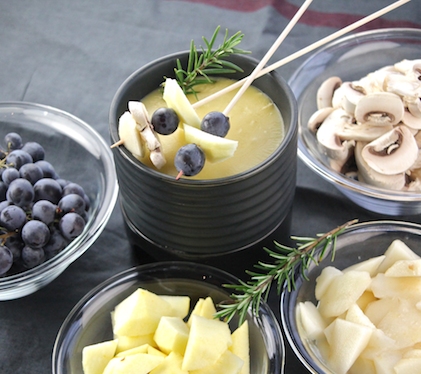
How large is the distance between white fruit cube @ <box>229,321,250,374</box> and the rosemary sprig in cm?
40

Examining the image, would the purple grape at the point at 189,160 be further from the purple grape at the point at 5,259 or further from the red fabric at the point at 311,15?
the red fabric at the point at 311,15

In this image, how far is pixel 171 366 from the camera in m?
0.84

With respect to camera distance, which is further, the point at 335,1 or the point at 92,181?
the point at 335,1

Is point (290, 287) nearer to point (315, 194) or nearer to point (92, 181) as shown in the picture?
point (315, 194)

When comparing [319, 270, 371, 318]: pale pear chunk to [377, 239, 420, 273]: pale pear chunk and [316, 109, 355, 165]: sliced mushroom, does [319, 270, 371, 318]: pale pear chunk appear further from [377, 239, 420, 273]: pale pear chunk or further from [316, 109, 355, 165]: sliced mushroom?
[316, 109, 355, 165]: sliced mushroom

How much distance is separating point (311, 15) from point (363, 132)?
614 millimetres

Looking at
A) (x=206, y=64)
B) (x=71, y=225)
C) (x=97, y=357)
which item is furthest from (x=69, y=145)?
(x=97, y=357)

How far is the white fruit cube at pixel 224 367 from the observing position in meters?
0.84

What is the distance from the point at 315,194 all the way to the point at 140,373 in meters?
0.54

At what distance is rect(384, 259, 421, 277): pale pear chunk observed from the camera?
89 centimetres

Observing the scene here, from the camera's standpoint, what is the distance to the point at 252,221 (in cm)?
93

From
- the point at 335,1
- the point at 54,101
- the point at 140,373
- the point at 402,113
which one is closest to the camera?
the point at 140,373

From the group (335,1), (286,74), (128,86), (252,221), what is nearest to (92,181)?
(128,86)

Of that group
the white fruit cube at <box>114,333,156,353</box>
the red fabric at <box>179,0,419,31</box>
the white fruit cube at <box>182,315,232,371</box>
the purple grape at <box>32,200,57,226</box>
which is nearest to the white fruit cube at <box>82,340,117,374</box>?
the white fruit cube at <box>114,333,156,353</box>
